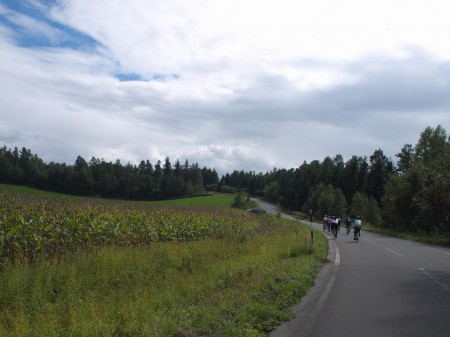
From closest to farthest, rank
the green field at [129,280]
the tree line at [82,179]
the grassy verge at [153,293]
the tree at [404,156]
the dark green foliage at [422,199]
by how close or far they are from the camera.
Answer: the grassy verge at [153,293]
the green field at [129,280]
the dark green foliage at [422,199]
the tree line at [82,179]
the tree at [404,156]

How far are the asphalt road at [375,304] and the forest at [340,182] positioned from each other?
24872 mm

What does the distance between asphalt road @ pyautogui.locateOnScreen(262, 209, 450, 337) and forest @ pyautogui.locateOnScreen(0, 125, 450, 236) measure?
24.9m

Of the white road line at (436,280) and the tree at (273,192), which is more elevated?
the tree at (273,192)

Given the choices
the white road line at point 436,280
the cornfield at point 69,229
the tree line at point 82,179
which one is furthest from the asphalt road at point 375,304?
the tree line at point 82,179

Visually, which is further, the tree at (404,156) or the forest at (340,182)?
the tree at (404,156)

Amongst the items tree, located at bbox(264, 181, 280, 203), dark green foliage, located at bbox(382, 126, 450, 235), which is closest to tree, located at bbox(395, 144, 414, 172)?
dark green foliage, located at bbox(382, 126, 450, 235)

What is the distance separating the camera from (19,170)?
6081 cm

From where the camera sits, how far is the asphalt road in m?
7.05

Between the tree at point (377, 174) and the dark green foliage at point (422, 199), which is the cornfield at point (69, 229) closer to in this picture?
the dark green foliage at point (422, 199)

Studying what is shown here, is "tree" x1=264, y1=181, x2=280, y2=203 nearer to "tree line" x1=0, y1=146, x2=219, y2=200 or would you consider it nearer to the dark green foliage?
"tree line" x1=0, y1=146, x2=219, y2=200

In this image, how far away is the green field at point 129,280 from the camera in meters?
6.98

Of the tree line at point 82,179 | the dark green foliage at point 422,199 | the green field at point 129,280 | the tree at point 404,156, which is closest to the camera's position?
the green field at point 129,280

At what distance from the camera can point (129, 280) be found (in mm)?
11828

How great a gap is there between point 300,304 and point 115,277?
5.54 meters
